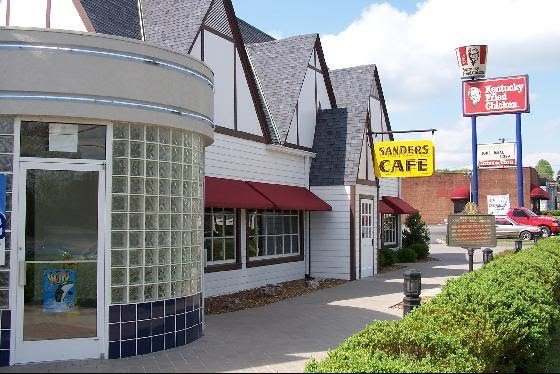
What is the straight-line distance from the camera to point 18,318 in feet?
25.7

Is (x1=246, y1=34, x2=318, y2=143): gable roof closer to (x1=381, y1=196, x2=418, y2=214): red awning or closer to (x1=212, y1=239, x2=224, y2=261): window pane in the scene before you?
(x1=212, y1=239, x2=224, y2=261): window pane

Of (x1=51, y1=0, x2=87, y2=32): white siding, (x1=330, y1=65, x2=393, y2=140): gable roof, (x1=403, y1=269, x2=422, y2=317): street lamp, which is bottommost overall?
(x1=403, y1=269, x2=422, y2=317): street lamp

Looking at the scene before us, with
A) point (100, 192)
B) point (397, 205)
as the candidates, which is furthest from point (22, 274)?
point (397, 205)

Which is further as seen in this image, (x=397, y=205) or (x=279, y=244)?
(x=397, y=205)

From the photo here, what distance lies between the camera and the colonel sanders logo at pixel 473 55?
1061 inches

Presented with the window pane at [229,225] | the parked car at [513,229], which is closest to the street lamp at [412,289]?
the window pane at [229,225]

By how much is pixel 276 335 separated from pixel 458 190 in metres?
48.8

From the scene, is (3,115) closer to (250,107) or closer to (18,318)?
(18,318)

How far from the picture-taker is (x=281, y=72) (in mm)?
19828

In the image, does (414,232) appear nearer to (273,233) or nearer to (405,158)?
(405,158)

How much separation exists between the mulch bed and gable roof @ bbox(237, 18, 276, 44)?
9.10 metres

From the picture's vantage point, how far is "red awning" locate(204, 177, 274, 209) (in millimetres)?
13500

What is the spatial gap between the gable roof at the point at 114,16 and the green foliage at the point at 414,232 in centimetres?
1675

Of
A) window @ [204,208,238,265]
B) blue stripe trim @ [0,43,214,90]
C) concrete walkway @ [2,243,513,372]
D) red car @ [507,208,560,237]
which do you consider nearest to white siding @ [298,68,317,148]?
window @ [204,208,238,265]
